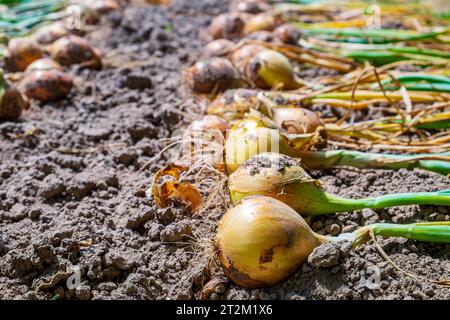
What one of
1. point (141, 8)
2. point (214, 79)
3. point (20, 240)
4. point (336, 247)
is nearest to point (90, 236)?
point (20, 240)

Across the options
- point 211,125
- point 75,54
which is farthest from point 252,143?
point 75,54

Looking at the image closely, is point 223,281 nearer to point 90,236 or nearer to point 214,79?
point 90,236

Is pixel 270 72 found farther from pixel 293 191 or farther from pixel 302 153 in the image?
pixel 293 191

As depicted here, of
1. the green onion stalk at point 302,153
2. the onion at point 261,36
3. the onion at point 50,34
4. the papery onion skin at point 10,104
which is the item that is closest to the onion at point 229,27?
the onion at point 261,36

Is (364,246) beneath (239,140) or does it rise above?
beneath

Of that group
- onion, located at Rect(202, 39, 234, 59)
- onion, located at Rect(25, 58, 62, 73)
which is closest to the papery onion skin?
onion, located at Rect(25, 58, 62, 73)

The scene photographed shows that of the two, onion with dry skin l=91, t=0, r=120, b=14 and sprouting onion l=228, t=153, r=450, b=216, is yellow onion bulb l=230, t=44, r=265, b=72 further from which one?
onion with dry skin l=91, t=0, r=120, b=14
